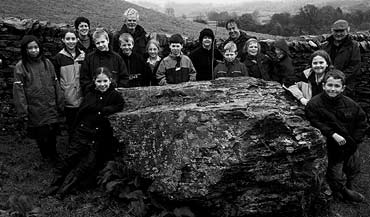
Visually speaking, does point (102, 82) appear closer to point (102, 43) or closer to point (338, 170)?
point (102, 43)

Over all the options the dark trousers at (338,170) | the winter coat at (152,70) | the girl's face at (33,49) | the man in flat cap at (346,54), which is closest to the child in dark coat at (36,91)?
the girl's face at (33,49)

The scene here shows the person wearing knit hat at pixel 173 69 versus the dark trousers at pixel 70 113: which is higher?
the person wearing knit hat at pixel 173 69

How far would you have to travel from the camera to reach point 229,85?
670 centimetres

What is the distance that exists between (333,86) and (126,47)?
13.1ft

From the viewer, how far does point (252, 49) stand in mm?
8188

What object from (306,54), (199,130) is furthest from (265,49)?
(199,130)

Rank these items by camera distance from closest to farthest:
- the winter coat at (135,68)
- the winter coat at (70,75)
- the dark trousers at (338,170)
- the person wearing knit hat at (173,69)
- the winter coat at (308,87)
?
the dark trousers at (338,170), the winter coat at (308,87), the winter coat at (70,75), the person wearing knit hat at (173,69), the winter coat at (135,68)

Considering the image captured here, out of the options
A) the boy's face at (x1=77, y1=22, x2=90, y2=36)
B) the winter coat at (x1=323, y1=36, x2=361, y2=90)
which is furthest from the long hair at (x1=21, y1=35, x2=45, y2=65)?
the winter coat at (x1=323, y1=36, x2=361, y2=90)

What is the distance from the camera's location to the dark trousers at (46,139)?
7.46 metres

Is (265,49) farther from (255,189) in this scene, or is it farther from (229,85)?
(255,189)

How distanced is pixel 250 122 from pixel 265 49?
4543mm

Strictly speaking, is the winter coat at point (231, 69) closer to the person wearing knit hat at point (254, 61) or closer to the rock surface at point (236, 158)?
the person wearing knit hat at point (254, 61)

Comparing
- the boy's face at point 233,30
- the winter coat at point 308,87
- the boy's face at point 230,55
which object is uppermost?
the boy's face at point 233,30

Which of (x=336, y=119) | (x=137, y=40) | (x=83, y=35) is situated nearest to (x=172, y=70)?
(x=137, y=40)
